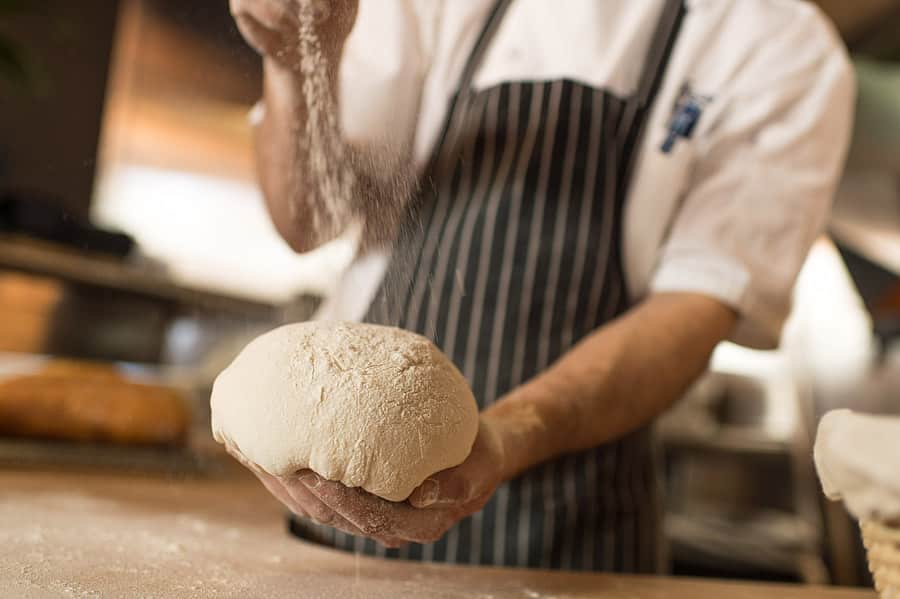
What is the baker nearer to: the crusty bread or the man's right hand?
the man's right hand

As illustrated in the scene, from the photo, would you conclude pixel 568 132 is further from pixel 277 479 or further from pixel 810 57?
pixel 277 479

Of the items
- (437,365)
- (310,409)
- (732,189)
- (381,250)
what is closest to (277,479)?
(310,409)

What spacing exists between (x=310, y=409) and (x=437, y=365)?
13cm

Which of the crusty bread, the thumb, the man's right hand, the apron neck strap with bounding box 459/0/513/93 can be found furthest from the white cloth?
the crusty bread

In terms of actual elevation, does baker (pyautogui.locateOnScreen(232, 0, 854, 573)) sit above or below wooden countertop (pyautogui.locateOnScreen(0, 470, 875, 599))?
above

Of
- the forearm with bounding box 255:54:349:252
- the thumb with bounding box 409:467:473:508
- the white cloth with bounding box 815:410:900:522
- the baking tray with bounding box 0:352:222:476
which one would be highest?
the forearm with bounding box 255:54:349:252

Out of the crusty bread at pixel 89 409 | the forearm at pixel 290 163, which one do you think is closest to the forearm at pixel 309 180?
the forearm at pixel 290 163

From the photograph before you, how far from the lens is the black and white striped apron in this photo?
3.47 ft

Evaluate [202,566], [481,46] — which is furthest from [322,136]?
[481,46]

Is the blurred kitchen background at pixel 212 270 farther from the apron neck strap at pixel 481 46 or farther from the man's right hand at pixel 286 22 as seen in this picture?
the man's right hand at pixel 286 22

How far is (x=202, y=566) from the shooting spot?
0.73 metres

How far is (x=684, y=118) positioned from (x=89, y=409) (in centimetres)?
137

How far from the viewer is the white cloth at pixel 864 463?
485 mm

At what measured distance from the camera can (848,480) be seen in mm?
513
